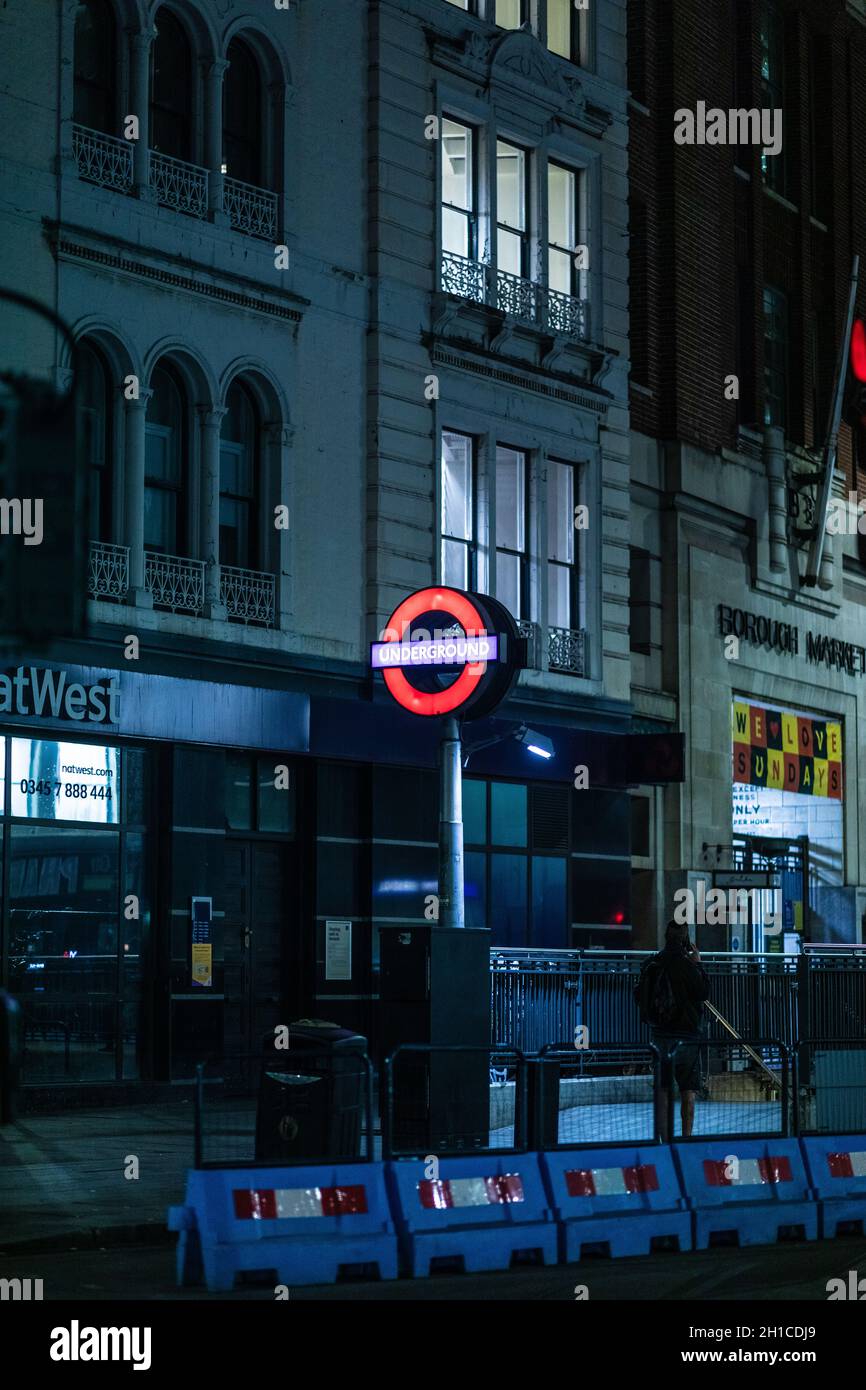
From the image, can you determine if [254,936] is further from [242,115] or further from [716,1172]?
[716,1172]

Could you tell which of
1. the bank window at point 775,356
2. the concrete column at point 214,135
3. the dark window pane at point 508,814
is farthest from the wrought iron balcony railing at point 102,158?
the bank window at point 775,356

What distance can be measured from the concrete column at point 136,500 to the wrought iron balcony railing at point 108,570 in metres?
0.08

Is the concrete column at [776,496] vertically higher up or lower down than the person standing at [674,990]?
higher up

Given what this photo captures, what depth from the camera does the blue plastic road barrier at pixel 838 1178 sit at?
53.7 ft

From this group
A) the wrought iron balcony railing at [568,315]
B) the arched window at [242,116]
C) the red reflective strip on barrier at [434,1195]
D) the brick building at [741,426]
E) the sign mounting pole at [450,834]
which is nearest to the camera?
the red reflective strip on barrier at [434,1195]

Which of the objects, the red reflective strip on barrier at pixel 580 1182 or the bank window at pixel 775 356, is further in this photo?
the bank window at pixel 775 356

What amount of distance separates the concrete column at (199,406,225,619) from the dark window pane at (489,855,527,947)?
594 cm

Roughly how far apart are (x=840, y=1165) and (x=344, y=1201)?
464cm

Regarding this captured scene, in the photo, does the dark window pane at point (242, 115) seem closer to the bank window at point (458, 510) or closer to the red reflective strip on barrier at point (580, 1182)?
the bank window at point (458, 510)

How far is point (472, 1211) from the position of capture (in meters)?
14.3

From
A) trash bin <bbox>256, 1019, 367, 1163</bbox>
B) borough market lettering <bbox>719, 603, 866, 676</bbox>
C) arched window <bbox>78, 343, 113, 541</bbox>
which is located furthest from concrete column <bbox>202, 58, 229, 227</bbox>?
trash bin <bbox>256, 1019, 367, 1163</bbox>

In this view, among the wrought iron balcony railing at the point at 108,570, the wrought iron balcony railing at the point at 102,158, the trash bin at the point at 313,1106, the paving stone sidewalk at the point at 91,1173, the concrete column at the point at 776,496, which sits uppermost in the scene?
the wrought iron balcony railing at the point at 102,158

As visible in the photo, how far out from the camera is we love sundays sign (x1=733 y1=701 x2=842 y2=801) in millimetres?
35219

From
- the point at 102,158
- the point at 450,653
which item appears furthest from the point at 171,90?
the point at 450,653
